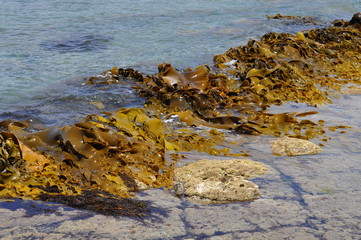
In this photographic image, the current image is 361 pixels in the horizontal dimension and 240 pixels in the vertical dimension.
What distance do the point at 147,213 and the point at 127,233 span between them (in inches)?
11.6

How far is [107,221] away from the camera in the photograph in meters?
2.77

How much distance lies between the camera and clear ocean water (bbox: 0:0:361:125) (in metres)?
6.29

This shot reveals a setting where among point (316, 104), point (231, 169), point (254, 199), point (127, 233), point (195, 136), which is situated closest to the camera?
point (127, 233)

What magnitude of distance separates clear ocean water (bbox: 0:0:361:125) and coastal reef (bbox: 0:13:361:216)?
68 cm

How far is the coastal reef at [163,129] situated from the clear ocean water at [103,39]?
681mm

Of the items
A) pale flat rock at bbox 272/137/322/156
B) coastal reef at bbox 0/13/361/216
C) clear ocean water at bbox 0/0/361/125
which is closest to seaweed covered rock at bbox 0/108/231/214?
coastal reef at bbox 0/13/361/216

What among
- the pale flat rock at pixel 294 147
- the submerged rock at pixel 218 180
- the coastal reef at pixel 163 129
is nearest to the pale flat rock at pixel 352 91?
the coastal reef at pixel 163 129

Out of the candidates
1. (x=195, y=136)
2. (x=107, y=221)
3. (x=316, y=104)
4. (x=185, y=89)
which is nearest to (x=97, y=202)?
(x=107, y=221)

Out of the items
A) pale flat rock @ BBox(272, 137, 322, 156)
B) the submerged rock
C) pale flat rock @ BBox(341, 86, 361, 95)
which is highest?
the submerged rock

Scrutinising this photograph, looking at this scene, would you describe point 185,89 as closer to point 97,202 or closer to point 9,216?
point 97,202

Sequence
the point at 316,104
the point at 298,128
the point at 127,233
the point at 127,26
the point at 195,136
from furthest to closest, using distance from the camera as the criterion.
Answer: the point at 127,26 → the point at 316,104 → the point at 298,128 → the point at 195,136 → the point at 127,233

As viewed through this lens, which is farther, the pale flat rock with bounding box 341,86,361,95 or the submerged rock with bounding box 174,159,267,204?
the pale flat rock with bounding box 341,86,361,95

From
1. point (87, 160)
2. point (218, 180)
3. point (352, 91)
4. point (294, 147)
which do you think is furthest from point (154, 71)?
point (218, 180)

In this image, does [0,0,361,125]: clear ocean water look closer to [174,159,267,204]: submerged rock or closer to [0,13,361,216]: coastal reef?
[0,13,361,216]: coastal reef
